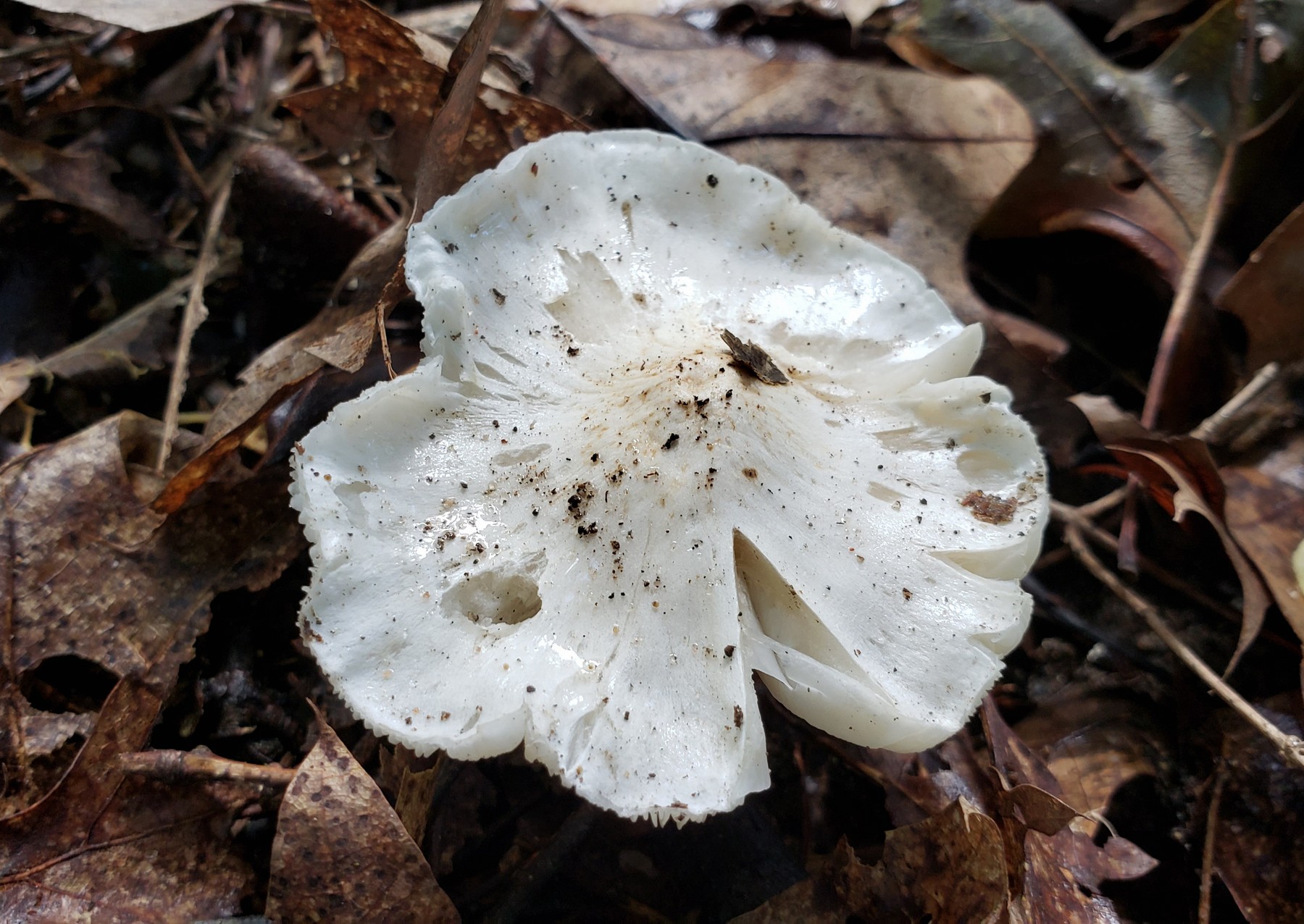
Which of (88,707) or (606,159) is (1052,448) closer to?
(606,159)

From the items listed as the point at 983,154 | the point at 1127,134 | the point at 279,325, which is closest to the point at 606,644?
the point at 279,325

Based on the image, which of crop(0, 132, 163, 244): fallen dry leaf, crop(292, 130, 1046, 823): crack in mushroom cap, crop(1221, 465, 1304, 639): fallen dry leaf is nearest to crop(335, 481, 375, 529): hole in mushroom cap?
crop(292, 130, 1046, 823): crack in mushroom cap

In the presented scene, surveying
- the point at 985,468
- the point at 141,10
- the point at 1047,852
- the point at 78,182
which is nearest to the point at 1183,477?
the point at 985,468

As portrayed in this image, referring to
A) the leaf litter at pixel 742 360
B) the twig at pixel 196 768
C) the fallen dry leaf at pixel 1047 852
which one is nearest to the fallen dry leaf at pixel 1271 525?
the leaf litter at pixel 742 360

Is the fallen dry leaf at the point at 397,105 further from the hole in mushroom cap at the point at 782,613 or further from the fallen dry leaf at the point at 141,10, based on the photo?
the hole in mushroom cap at the point at 782,613

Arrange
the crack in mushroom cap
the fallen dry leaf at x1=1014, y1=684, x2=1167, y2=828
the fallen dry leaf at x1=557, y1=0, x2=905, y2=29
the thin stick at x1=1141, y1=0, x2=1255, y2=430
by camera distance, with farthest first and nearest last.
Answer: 1. the fallen dry leaf at x1=557, y1=0, x2=905, y2=29
2. the thin stick at x1=1141, y1=0, x2=1255, y2=430
3. the fallen dry leaf at x1=1014, y1=684, x2=1167, y2=828
4. the crack in mushroom cap

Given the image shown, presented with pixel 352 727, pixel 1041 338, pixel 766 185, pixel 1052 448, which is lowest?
pixel 352 727

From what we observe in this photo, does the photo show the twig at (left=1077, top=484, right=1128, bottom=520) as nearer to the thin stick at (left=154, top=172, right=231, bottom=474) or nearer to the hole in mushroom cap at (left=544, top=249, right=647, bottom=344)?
the hole in mushroom cap at (left=544, top=249, right=647, bottom=344)
